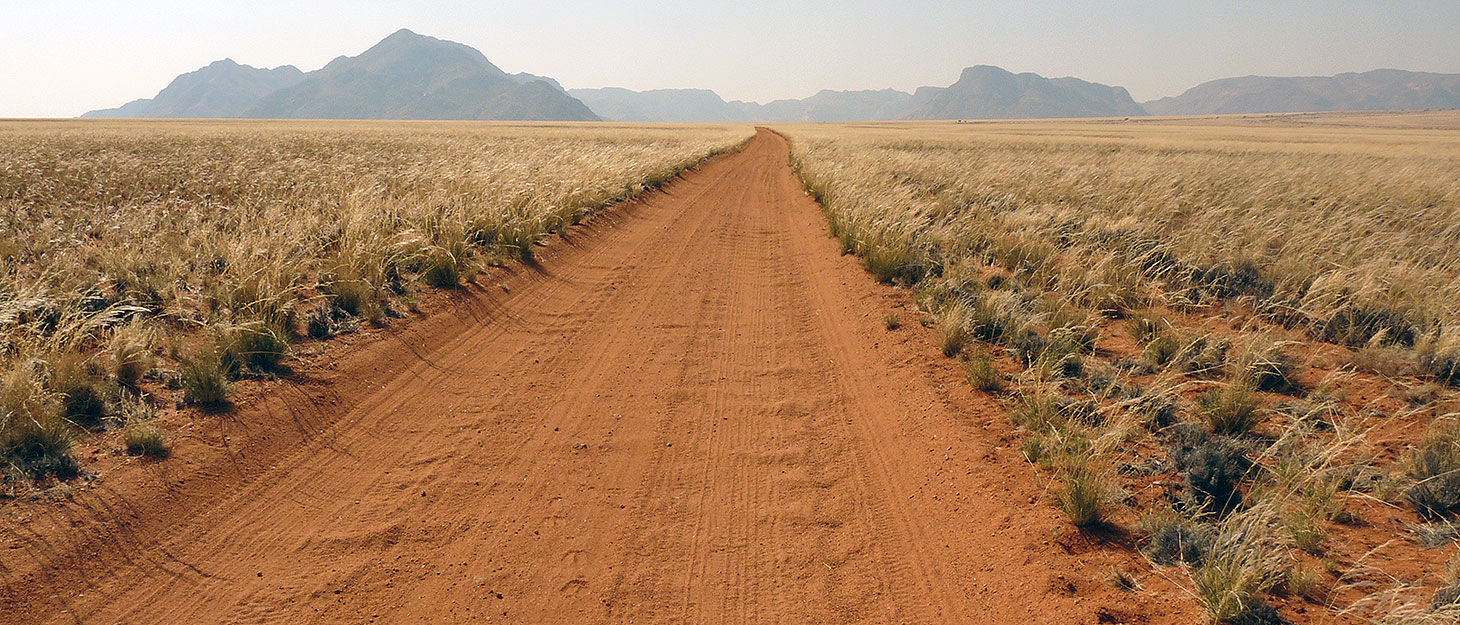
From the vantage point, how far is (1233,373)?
4.99 metres

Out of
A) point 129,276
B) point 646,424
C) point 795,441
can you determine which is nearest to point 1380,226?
point 795,441

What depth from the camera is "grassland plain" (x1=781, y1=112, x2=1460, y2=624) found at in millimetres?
2979

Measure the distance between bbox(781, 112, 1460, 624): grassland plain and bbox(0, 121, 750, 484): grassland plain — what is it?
546cm

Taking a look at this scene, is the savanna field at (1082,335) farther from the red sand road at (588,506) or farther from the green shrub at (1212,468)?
the red sand road at (588,506)

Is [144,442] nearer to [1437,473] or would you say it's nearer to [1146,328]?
[1437,473]

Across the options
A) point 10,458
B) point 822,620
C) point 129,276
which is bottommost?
point 822,620

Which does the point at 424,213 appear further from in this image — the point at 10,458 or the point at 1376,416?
the point at 1376,416

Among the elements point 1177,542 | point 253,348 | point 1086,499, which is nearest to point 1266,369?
point 1177,542

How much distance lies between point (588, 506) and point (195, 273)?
5980 mm

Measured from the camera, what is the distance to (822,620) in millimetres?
2777

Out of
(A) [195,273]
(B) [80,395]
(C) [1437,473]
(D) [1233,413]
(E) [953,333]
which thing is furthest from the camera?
(A) [195,273]

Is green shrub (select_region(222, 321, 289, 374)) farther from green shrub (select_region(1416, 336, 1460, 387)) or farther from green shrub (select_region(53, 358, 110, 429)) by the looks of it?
green shrub (select_region(1416, 336, 1460, 387))

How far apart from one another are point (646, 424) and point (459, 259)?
15.7 feet

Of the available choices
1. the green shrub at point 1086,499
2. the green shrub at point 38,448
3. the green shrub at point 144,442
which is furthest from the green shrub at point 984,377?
the green shrub at point 38,448
